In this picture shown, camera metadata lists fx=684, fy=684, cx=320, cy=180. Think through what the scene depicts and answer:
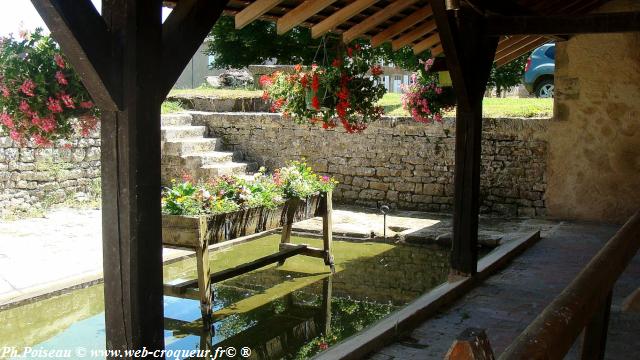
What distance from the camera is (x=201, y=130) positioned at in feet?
35.0

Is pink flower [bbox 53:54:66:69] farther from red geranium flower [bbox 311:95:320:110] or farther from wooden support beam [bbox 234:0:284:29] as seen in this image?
red geranium flower [bbox 311:95:320:110]

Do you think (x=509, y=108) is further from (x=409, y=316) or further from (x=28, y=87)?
(x=28, y=87)

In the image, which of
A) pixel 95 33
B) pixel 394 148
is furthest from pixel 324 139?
pixel 95 33

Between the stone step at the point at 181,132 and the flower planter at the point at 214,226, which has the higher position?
the stone step at the point at 181,132

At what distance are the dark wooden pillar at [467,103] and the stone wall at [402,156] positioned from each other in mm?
3800

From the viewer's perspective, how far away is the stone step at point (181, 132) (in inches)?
394

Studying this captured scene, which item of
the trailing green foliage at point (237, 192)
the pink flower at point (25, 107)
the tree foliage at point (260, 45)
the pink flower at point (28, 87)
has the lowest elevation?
the trailing green foliage at point (237, 192)

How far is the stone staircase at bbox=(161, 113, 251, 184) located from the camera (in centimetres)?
968

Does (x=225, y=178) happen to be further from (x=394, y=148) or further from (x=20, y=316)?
(x=394, y=148)

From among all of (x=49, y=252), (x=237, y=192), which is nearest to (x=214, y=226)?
(x=237, y=192)

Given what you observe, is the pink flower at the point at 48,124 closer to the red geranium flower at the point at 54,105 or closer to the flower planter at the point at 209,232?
the red geranium flower at the point at 54,105

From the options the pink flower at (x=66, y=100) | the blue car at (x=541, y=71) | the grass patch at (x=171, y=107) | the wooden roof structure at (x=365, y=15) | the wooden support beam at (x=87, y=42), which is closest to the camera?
the wooden support beam at (x=87, y=42)

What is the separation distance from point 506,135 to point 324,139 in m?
2.64

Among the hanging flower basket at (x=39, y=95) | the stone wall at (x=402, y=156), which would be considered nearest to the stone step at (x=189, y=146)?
the stone wall at (x=402, y=156)
